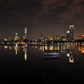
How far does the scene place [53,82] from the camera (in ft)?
45.8

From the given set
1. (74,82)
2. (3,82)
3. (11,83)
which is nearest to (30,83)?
(11,83)

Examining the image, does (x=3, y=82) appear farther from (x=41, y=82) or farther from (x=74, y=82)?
(x=74, y=82)

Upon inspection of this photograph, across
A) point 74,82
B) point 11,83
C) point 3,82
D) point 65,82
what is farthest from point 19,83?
point 74,82

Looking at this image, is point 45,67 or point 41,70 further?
point 45,67

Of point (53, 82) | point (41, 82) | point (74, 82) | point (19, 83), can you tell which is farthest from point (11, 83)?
point (74, 82)

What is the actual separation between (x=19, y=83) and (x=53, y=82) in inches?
163

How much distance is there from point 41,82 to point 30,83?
4.50 ft

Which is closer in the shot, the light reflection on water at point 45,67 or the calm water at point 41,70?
the calm water at point 41,70

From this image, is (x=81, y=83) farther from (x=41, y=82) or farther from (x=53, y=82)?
(x=41, y=82)

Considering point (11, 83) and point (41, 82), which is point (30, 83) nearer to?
point (41, 82)

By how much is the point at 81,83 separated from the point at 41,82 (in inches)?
192

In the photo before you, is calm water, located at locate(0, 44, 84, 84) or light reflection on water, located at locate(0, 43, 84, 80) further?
light reflection on water, located at locate(0, 43, 84, 80)

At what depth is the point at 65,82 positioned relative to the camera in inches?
549

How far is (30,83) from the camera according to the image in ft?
44.5
